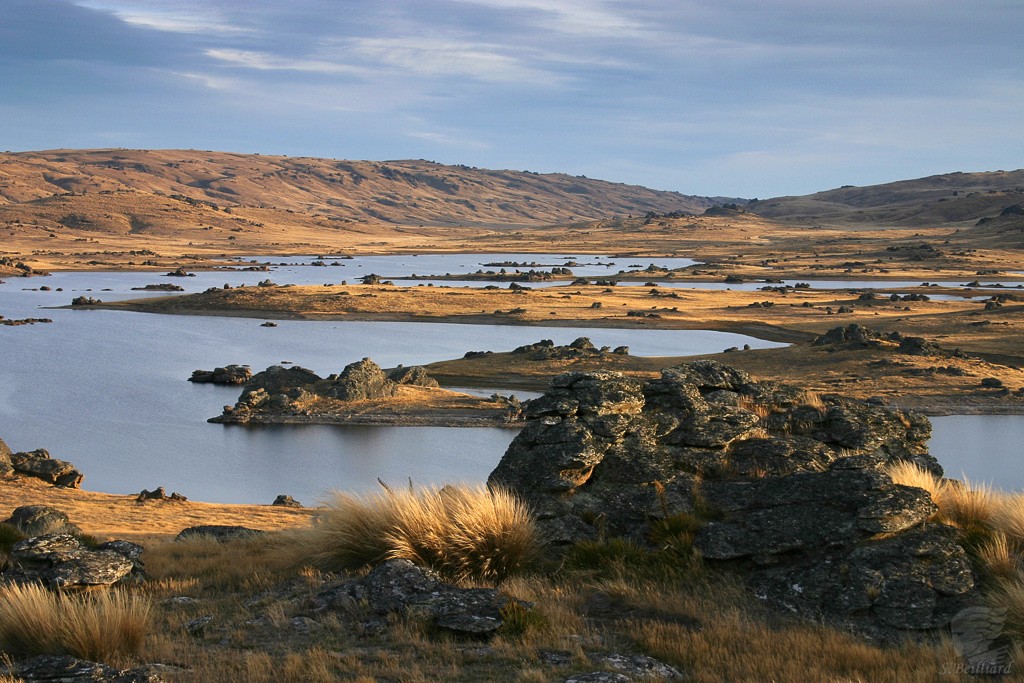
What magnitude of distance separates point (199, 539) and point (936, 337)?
48427 millimetres

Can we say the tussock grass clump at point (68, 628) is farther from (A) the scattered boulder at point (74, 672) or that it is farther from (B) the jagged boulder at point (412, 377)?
(B) the jagged boulder at point (412, 377)

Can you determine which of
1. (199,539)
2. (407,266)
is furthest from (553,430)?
(407,266)

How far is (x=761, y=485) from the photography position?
10125 millimetres

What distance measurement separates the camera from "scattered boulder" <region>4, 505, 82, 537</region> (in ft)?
42.9

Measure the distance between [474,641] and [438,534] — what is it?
199 cm

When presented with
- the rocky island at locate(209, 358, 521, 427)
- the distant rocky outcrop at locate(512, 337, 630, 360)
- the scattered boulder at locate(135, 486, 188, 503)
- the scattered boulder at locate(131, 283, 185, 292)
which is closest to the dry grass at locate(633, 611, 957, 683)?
the scattered boulder at locate(135, 486, 188, 503)

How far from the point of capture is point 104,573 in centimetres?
957

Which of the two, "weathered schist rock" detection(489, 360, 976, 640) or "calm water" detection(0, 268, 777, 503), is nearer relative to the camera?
"weathered schist rock" detection(489, 360, 976, 640)

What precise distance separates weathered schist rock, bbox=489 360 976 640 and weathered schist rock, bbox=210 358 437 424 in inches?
1090

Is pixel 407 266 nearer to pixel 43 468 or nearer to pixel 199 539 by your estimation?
pixel 43 468

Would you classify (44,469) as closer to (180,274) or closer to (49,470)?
(49,470)

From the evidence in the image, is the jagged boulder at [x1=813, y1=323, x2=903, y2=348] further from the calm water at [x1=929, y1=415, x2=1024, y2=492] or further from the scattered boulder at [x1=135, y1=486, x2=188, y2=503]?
the scattered boulder at [x1=135, y1=486, x2=188, y2=503]

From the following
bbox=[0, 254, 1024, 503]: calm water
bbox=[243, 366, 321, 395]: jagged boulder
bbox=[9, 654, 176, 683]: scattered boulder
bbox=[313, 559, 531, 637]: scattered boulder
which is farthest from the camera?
bbox=[243, 366, 321, 395]: jagged boulder

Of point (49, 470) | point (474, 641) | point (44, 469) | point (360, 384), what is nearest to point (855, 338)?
point (360, 384)
